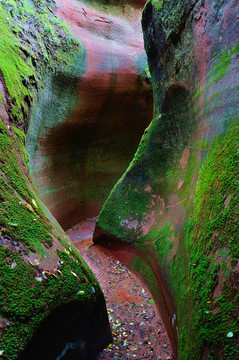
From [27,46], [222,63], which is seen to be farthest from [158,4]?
[27,46]

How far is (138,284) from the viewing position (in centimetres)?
457

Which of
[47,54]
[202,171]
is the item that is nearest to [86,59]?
[47,54]

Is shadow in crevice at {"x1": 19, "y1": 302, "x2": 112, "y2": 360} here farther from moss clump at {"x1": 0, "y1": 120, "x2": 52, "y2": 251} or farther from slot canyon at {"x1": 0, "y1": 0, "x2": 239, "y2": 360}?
moss clump at {"x1": 0, "y1": 120, "x2": 52, "y2": 251}

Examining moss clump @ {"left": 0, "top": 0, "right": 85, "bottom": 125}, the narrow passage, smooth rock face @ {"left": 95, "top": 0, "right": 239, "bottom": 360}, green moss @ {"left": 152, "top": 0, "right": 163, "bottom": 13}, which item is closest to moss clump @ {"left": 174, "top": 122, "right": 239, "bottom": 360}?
smooth rock face @ {"left": 95, "top": 0, "right": 239, "bottom": 360}

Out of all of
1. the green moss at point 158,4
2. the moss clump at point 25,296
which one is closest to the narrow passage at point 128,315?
the moss clump at point 25,296

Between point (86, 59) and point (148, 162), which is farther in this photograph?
point (86, 59)

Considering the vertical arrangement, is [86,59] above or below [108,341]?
above

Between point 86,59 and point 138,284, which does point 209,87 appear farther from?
point 86,59

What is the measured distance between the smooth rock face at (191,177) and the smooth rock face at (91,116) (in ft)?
8.37

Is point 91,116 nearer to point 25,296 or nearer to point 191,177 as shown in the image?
point 191,177

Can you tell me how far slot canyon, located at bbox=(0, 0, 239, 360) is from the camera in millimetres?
2145

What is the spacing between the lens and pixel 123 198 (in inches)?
225

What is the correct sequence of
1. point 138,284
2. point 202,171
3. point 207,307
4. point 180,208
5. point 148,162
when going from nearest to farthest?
point 207,307 → point 202,171 → point 180,208 → point 138,284 → point 148,162

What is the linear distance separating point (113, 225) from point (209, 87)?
3182 mm
